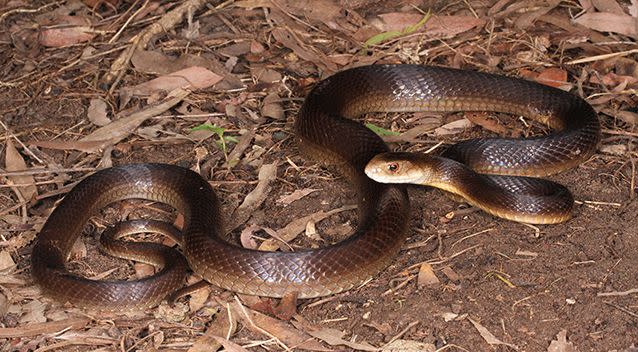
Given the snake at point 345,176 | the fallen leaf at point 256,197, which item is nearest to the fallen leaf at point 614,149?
the snake at point 345,176

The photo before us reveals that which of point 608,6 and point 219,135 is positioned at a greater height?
point 608,6

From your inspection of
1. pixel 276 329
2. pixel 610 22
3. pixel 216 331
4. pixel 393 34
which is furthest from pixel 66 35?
pixel 610 22

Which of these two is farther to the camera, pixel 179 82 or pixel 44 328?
pixel 179 82

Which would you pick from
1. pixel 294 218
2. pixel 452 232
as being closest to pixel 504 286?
pixel 452 232

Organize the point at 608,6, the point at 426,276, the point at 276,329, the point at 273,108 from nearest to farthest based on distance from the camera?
1. the point at 276,329
2. the point at 426,276
3. the point at 273,108
4. the point at 608,6

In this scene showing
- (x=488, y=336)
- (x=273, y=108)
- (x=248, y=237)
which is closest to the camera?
(x=488, y=336)

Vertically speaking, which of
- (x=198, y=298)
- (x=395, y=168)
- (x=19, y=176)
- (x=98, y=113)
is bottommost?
(x=198, y=298)

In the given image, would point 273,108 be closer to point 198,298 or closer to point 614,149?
point 198,298

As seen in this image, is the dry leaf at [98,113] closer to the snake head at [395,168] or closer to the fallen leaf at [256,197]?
the fallen leaf at [256,197]
